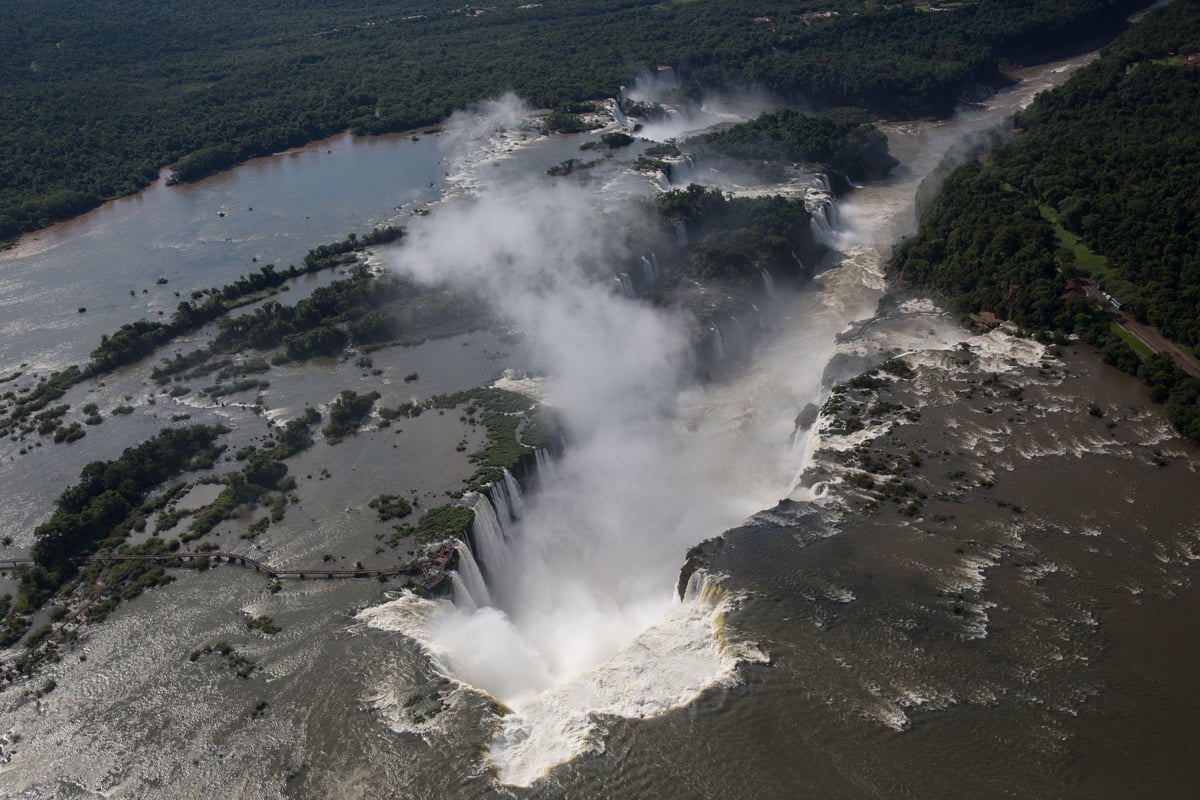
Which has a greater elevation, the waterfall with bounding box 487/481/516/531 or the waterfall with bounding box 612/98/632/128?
the waterfall with bounding box 612/98/632/128

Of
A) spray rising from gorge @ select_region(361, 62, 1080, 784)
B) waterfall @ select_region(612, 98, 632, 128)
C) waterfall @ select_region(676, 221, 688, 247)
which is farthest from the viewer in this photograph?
waterfall @ select_region(612, 98, 632, 128)

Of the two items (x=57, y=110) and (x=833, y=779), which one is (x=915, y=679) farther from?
(x=57, y=110)

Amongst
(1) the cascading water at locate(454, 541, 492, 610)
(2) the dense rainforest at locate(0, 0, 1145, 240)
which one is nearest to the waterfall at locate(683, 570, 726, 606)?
(1) the cascading water at locate(454, 541, 492, 610)

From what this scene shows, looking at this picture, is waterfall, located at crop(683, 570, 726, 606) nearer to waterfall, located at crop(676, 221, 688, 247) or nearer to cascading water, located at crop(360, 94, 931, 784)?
cascading water, located at crop(360, 94, 931, 784)

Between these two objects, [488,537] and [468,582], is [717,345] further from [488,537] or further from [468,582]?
[468,582]

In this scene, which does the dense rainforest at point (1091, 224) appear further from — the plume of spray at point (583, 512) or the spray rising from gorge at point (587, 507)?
the plume of spray at point (583, 512)

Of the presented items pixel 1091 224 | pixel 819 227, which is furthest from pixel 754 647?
pixel 819 227

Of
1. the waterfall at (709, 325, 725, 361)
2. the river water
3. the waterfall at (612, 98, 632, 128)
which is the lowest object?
the river water
